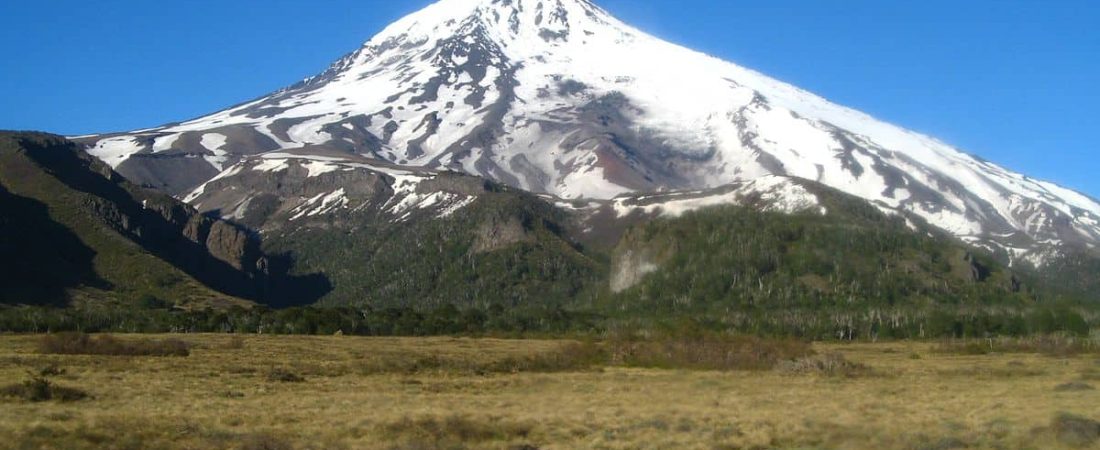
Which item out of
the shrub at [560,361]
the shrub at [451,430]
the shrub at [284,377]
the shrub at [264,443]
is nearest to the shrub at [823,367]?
the shrub at [560,361]

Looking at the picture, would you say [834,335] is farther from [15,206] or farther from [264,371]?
[15,206]

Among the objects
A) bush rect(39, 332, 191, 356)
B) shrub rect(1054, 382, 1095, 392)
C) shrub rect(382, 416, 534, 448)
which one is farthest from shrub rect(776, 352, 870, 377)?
bush rect(39, 332, 191, 356)

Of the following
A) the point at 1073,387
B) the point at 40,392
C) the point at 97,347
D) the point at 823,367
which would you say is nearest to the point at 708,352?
the point at 823,367

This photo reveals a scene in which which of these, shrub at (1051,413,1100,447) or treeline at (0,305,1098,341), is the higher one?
treeline at (0,305,1098,341)

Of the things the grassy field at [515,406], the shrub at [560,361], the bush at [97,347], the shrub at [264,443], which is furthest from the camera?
the shrub at [560,361]

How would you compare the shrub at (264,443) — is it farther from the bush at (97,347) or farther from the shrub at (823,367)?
the shrub at (823,367)

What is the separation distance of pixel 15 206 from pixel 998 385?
186804 millimetres

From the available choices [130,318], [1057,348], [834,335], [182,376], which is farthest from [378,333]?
[182,376]

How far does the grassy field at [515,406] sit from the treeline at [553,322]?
6306 cm

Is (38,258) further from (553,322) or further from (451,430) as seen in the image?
(451,430)

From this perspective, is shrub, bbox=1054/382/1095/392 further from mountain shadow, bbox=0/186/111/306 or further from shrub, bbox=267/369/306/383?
mountain shadow, bbox=0/186/111/306

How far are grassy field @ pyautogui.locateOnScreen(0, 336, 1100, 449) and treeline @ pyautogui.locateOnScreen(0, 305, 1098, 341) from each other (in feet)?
207

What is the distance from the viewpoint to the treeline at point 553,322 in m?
128

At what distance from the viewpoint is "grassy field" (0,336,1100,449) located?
3039cm
